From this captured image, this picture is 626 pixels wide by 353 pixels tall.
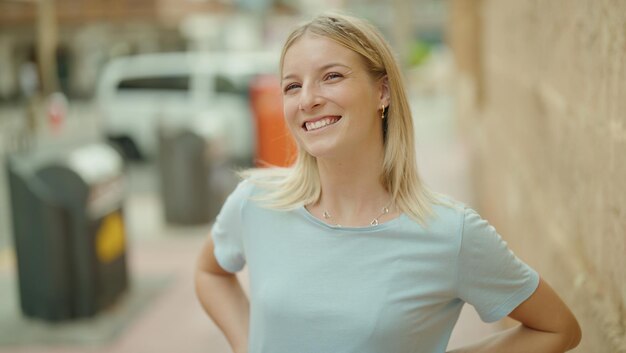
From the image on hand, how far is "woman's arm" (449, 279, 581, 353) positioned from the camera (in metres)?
2.04

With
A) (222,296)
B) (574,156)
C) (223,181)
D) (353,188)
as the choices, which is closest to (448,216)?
(353,188)

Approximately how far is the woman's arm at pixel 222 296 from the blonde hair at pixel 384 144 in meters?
0.37

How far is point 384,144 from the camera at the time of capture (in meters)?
2.23

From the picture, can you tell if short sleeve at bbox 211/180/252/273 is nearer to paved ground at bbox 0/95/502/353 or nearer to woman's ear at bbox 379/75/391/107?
woman's ear at bbox 379/75/391/107

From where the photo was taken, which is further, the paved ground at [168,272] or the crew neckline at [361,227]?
the paved ground at [168,272]

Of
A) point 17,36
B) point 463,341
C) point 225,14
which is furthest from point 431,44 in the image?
point 463,341

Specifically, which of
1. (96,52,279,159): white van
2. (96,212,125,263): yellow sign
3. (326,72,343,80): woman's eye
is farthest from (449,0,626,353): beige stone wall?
(96,52,279,159): white van

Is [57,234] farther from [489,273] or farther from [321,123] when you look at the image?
[489,273]

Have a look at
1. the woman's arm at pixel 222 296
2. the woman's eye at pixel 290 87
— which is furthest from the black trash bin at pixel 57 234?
the woman's eye at pixel 290 87

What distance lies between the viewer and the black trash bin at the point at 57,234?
5.65 metres

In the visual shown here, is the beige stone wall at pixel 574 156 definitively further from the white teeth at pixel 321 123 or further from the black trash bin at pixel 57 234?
the black trash bin at pixel 57 234

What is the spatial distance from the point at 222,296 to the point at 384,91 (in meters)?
0.86

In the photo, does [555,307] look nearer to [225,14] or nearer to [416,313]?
[416,313]

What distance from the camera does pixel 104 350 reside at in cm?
523
